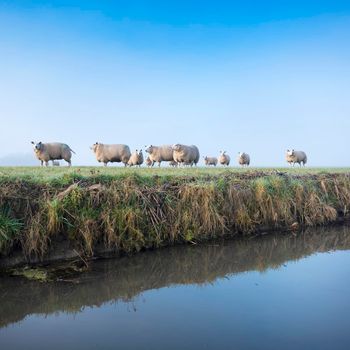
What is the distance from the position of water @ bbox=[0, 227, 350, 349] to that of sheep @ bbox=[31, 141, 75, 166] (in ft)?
39.8

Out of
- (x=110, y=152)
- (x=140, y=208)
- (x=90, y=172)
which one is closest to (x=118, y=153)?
(x=110, y=152)

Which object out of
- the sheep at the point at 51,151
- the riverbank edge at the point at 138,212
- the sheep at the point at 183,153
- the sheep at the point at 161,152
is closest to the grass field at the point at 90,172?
the riverbank edge at the point at 138,212

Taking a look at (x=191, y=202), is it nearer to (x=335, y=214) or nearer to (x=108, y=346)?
(x=108, y=346)

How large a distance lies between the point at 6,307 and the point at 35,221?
1.84 m

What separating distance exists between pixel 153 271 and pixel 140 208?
5.09ft

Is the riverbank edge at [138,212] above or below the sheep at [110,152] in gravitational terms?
below

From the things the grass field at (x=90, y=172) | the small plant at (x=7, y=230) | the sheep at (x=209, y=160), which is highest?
the sheep at (x=209, y=160)

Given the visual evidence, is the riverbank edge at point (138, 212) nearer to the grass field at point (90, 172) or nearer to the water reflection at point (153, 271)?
the grass field at point (90, 172)

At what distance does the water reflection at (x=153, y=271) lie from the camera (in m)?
5.01

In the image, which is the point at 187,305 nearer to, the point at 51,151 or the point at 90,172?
the point at 90,172

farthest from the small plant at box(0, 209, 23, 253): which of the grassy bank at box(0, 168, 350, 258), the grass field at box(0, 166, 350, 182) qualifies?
the grass field at box(0, 166, 350, 182)

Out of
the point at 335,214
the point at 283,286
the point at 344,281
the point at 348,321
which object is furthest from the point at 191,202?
the point at 335,214

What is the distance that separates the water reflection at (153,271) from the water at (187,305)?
17 mm

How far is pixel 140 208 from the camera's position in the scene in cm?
743
